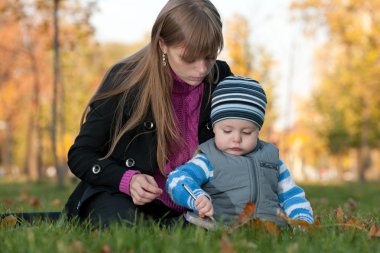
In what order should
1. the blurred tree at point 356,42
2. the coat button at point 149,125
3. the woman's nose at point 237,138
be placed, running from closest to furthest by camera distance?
1. the woman's nose at point 237,138
2. the coat button at point 149,125
3. the blurred tree at point 356,42

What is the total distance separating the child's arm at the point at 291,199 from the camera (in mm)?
3830

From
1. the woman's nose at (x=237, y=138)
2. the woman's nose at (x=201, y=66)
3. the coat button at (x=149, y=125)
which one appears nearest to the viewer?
the woman's nose at (x=237, y=138)

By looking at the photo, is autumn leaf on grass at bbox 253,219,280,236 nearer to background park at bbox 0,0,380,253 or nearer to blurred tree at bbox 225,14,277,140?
background park at bbox 0,0,380,253

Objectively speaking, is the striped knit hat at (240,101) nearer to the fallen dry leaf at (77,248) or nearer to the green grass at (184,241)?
the green grass at (184,241)

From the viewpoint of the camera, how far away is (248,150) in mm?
3730

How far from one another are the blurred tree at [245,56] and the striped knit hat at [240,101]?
67.0 ft

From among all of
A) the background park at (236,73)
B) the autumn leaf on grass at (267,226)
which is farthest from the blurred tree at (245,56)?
the autumn leaf on grass at (267,226)

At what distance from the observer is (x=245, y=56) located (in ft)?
83.3

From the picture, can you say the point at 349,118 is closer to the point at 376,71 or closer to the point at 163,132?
the point at 376,71

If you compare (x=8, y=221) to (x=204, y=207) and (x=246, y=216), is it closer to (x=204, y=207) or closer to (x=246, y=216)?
(x=204, y=207)

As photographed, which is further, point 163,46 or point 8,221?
point 163,46

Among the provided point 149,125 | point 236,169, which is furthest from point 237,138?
point 149,125

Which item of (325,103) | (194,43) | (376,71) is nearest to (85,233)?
(194,43)

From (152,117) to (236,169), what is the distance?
0.84 m
